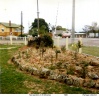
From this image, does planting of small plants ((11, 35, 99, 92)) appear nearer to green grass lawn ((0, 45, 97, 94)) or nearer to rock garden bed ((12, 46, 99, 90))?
rock garden bed ((12, 46, 99, 90))

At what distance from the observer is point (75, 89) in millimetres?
7449

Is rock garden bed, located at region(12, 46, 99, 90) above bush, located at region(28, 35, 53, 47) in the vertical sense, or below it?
below

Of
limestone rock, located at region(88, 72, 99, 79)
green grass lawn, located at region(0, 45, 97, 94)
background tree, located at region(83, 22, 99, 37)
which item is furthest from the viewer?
background tree, located at region(83, 22, 99, 37)

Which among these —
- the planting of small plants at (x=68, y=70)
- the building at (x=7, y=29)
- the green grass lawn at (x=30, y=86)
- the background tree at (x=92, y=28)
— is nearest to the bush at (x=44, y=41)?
the planting of small plants at (x=68, y=70)

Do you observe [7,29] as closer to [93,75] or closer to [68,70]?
[68,70]

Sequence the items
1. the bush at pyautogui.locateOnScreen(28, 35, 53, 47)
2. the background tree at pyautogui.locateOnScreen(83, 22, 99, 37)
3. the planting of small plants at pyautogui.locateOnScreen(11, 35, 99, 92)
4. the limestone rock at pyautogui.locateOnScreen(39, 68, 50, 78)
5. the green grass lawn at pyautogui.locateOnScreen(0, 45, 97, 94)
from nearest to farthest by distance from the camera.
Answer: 1. the green grass lawn at pyautogui.locateOnScreen(0, 45, 97, 94)
2. the planting of small plants at pyautogui.locateOnScreen(11, 35, 99, 92)
3. the limestone rock at pyautogui.locateOnScreen(39, 68, 50, 78)
4. the bush at pyautogui.locateOnScreen(28, 35, 53, 47)
5. the background tree at pyautogui.locateOnScreen(83, 22, 99, 37)

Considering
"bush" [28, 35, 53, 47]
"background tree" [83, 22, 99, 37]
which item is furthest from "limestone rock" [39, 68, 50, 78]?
"background tree" [83, 22, 99, 37]

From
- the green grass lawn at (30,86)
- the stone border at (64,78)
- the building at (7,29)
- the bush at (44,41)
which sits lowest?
the green grass lawn at (30,86)

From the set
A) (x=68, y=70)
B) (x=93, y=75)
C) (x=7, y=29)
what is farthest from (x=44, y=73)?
(x=7, y=29)

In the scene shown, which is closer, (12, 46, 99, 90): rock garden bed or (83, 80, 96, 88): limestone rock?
(83, 80, 96, 88): limestone rock

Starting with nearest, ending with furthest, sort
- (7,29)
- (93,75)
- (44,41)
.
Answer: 1. (93,75)
2. (44,41)
3. (7,29)

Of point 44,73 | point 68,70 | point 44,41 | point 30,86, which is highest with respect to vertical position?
point 44,41

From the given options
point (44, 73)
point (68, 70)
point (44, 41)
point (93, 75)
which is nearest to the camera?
point (93, 75)

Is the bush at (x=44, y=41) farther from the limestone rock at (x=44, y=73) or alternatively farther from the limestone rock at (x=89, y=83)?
the limestone rock at (x=89, y=83)
